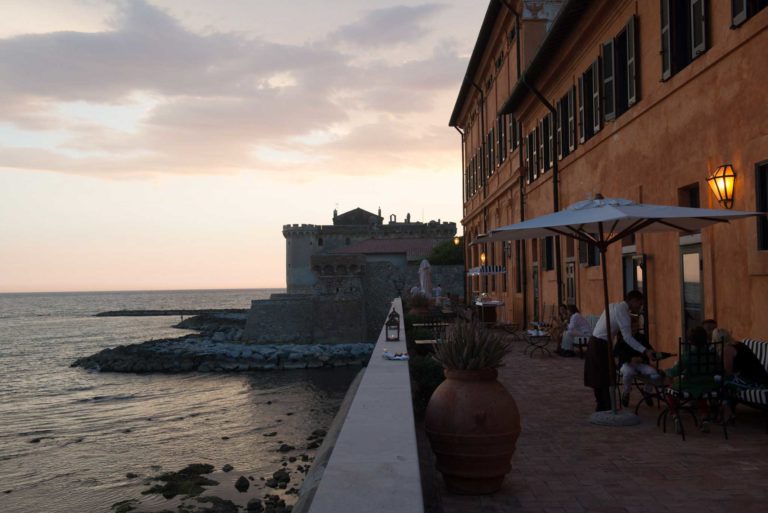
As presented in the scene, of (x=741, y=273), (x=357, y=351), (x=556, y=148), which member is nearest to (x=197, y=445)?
(x=556, y=148)

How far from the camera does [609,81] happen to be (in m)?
13.0

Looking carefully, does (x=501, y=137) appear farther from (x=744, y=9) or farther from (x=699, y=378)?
(x=699, y=378)

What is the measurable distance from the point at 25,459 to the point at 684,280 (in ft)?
53.2

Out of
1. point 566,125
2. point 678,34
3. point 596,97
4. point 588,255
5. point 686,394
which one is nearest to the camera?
point 686,394

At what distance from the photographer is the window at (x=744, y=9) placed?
7.66 metres

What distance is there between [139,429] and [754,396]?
61.4ft

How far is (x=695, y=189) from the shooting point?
9906 millimetres

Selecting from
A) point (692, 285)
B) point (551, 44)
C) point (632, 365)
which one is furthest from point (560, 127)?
point (632, 365)

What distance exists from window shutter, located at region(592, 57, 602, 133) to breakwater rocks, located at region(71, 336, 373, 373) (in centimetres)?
2237

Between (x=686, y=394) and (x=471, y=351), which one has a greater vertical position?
(x=471, y=351)

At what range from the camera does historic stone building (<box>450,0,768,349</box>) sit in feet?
26.4

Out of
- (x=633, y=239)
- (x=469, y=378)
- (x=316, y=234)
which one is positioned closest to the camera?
(x=469, y=378)

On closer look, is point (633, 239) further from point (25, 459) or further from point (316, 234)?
point (316, 234)

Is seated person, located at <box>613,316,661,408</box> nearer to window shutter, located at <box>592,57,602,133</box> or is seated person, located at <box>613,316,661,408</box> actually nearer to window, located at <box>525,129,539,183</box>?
window shutter, located at <box>592,57,602,133</box>
